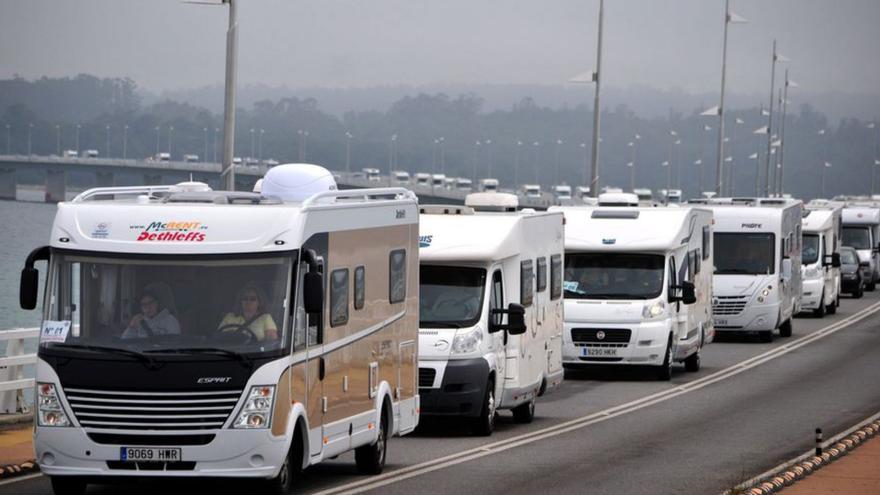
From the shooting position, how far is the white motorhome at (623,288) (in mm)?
30156

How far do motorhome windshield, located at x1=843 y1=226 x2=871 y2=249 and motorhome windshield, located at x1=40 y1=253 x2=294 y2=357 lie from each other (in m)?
53.1

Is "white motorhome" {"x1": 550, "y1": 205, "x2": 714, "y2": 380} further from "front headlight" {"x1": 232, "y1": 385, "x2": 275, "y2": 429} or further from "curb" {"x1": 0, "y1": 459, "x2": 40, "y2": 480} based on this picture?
"front headlight" {"x1": 232, "y1": 385, "x2": 275, "y2": 429}

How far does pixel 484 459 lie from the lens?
63.7 feet

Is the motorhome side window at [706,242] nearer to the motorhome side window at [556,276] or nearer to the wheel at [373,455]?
the motorhome side window at [556,276]

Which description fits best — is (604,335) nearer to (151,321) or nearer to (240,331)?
(240,331)

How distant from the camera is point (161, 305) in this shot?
14719 millimetres

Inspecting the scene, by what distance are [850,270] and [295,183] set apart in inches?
1856

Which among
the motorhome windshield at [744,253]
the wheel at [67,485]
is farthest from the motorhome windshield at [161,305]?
the motorhome windshield at [744,253]

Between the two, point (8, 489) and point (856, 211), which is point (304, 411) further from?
point (856, 211)

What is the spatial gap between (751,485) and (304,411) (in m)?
4.68

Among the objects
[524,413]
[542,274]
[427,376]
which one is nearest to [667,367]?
[542,274]

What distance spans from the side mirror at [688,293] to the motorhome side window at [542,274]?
21.1 feet

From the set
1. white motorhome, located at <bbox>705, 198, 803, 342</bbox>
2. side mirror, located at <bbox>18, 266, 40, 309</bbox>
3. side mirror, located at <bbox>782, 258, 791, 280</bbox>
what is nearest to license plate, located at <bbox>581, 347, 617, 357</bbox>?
white motorhome, located at <bbox>705, 198, 803, 342</bbox>

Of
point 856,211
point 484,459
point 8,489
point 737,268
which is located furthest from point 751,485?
point 856,211
